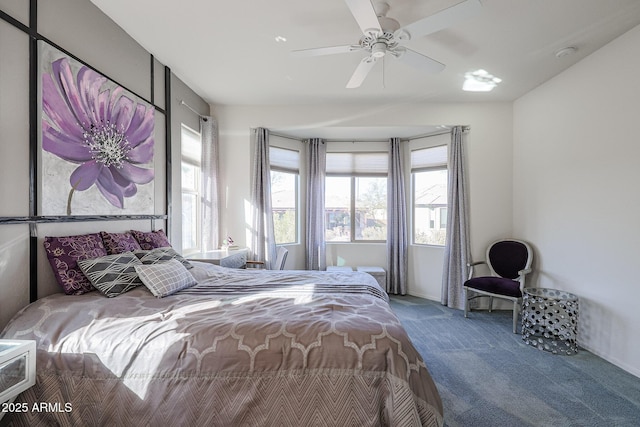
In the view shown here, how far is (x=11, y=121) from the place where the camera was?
1748 millimetres

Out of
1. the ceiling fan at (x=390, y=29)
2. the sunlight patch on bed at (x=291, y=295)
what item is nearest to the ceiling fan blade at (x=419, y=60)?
the ceiling fan at (x=390, y=29)

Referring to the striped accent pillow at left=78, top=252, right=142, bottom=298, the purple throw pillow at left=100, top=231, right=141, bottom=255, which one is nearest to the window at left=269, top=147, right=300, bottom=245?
the purple throw pillow at left=100, top=231, right=141, bottom=255

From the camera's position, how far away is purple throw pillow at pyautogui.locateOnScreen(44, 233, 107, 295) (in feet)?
6.21

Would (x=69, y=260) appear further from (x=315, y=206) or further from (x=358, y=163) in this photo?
(x=358, y=163)

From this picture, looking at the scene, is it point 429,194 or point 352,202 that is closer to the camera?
point 429,194

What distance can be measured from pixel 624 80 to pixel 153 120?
169 inches

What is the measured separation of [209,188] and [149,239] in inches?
55.2

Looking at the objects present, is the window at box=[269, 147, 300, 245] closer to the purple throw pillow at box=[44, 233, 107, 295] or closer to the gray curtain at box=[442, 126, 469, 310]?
the gray curtain at box=[442, 126, 469, 310]

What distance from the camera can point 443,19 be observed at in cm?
185

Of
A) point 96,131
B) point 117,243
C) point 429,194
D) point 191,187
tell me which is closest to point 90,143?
point 96,131

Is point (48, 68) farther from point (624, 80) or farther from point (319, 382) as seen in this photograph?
point (624, 80)

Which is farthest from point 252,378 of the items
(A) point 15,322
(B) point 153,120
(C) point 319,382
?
(B) point 153,120

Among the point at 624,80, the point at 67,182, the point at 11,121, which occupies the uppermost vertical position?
the point at 624,80

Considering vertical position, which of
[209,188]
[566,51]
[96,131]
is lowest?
[209,188]
